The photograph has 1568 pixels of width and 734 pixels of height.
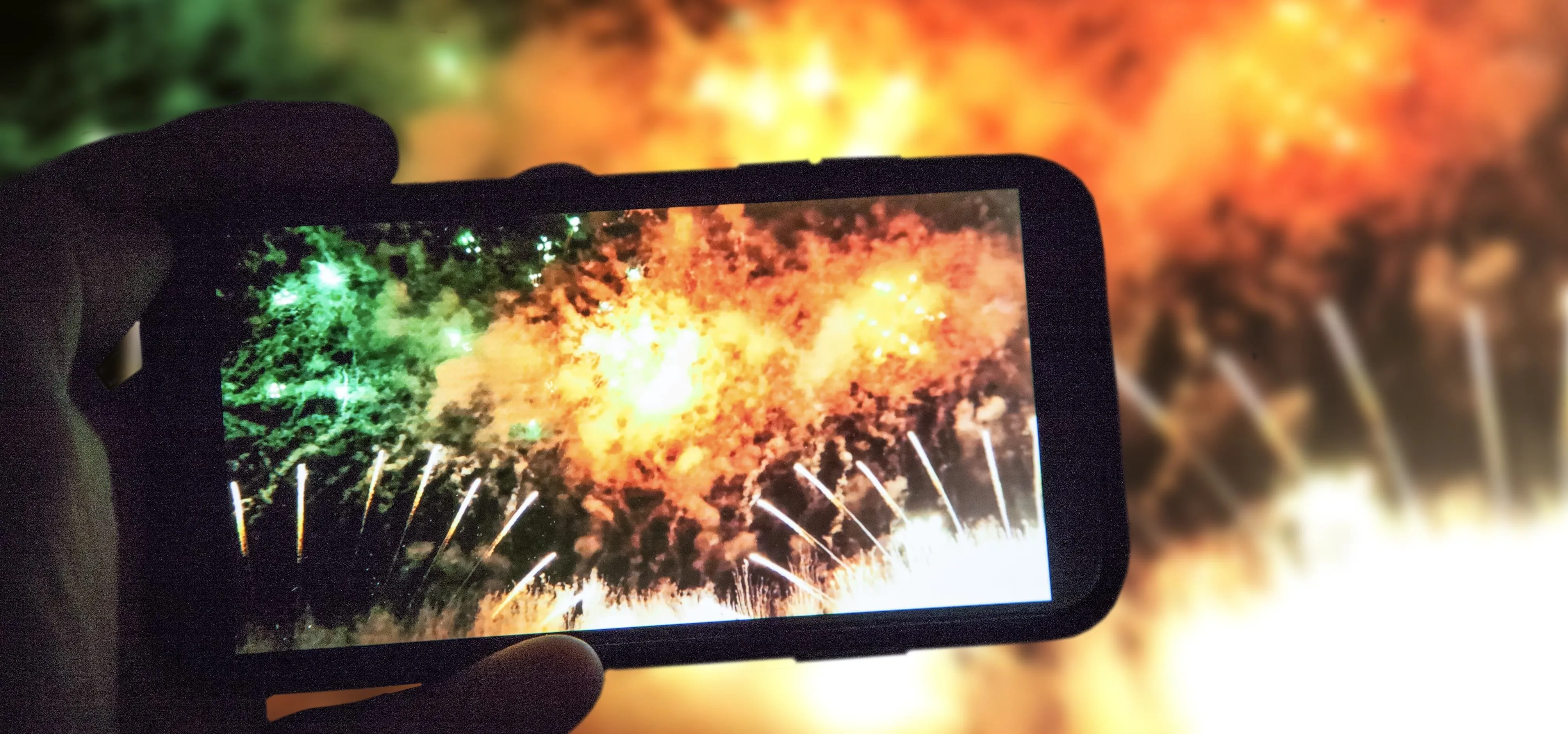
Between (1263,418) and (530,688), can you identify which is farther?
(1263,418)

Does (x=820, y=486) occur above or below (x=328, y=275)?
below

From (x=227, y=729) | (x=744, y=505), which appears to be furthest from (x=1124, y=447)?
(x=227, y=729)

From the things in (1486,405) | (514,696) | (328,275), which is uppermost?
(328,275)

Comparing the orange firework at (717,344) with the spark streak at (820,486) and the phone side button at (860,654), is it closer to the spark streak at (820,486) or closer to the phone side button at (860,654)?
the spark streak at (820,486)

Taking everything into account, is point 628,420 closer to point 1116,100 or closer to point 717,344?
point 717,344

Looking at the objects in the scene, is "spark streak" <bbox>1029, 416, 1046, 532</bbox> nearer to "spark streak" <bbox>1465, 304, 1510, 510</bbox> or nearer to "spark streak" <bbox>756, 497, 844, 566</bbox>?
"spark streak" <bbox>756, 497, 844, 566</bbox>

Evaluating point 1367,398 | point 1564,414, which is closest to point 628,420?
point 1367,398

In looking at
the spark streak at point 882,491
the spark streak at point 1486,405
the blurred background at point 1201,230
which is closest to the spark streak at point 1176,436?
the blurred background at point 1201,230
